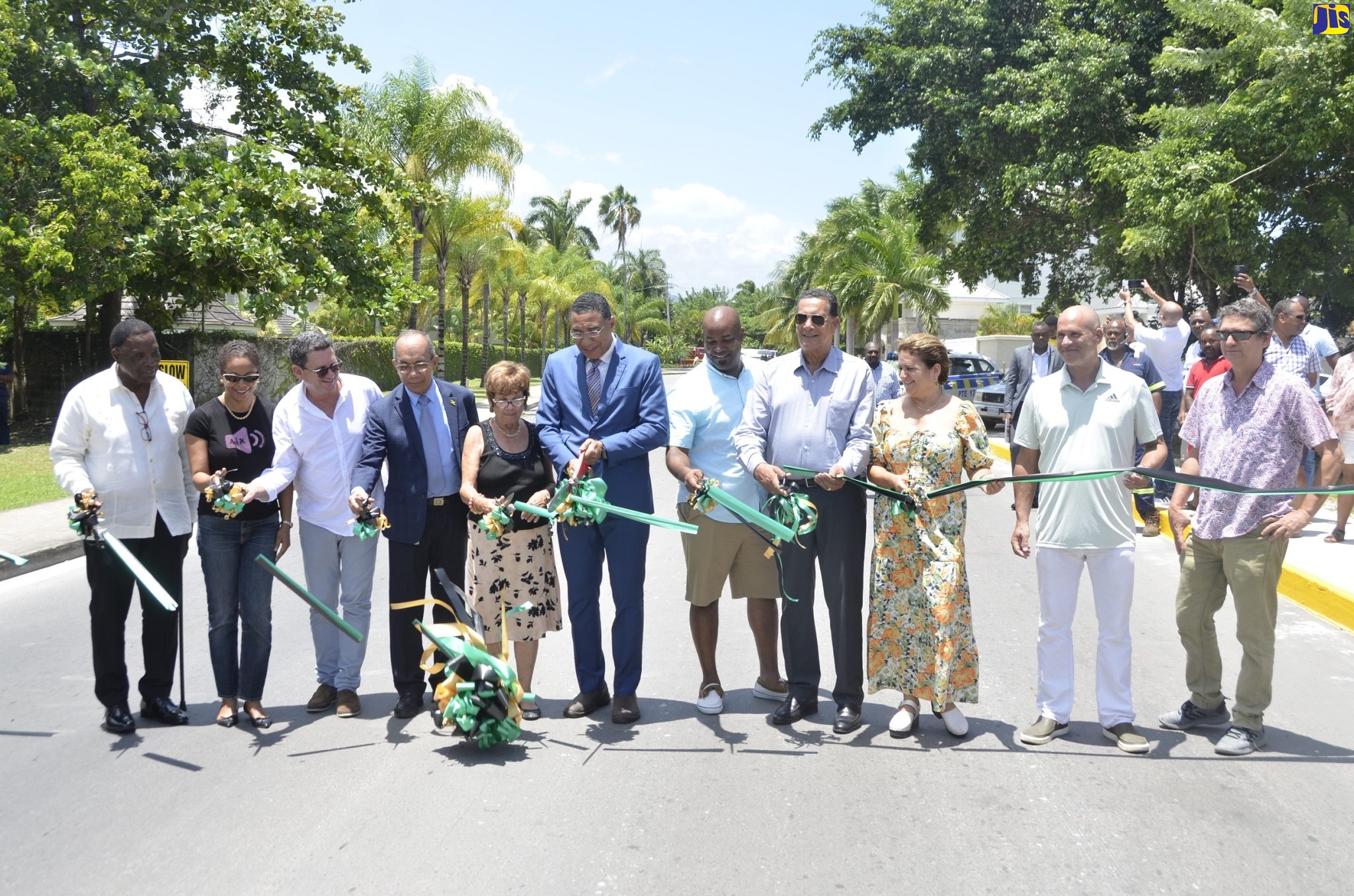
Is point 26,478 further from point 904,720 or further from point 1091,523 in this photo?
point 1091,523

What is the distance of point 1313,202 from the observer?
57.7ft

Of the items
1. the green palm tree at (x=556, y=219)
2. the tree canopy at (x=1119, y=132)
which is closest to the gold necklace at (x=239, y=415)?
the tree canopy at (x=1119, y=132)

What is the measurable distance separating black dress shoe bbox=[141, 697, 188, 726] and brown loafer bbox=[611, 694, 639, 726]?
2.19 meters

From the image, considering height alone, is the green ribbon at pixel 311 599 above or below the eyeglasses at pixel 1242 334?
below

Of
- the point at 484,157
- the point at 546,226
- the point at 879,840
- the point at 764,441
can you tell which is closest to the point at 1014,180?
the point at 484,157

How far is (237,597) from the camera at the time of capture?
550 cm

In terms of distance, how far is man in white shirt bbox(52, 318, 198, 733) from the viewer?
530cm

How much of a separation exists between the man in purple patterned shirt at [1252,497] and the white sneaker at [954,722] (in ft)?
3.78

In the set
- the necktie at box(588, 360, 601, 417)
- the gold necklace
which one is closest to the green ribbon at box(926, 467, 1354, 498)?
the necktie at box(588, 360, 601, 417)

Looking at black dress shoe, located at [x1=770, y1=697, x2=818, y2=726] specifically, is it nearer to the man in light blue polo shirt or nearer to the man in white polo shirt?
the man in light blue polo shirt

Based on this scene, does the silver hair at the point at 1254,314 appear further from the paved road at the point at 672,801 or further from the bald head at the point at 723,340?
the bald head at the point at 723,340

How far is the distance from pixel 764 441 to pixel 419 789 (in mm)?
2342

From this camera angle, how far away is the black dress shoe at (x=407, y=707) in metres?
5.59

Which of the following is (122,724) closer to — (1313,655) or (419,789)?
(419,789)
